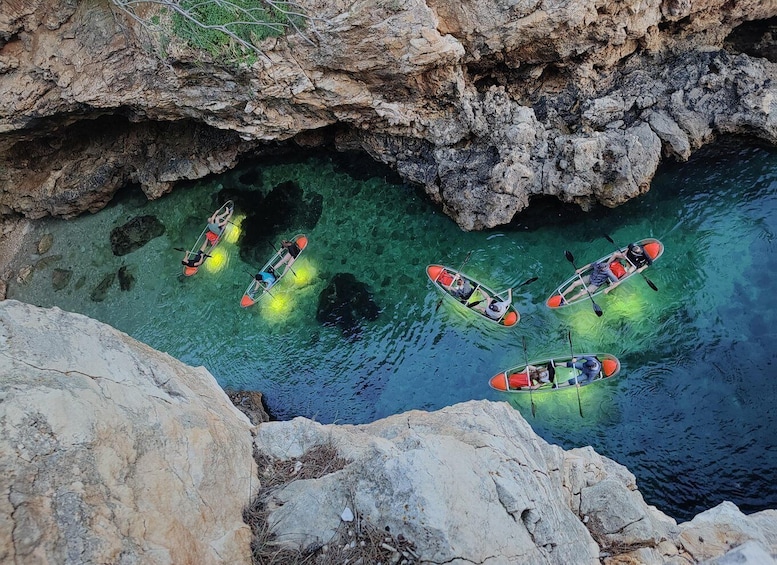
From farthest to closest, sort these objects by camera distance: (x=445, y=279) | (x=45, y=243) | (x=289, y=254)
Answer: (x=45, y=243), (x=289, y=254), (x=445, y=279)

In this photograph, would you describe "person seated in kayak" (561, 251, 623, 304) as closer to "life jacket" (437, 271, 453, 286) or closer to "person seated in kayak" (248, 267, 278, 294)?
"life jacket" (437, 271, 453, 286)

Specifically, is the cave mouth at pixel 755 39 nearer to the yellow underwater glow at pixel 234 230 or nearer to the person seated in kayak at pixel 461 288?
the person seated in kayak at pixel 461 288

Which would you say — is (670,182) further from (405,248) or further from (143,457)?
(143,457)

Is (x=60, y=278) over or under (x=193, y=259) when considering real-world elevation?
over

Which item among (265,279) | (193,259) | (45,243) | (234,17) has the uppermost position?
(234,17)

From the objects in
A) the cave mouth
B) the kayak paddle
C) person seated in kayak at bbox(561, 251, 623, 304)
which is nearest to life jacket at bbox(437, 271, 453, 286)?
person seated in kayak at bbox(561, 251, 623, 304)

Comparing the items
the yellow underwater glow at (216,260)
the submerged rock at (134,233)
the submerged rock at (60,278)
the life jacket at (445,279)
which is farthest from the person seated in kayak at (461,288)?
the submerged rock at (60,278)

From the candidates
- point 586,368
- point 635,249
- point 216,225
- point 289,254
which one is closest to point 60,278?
point 216,225

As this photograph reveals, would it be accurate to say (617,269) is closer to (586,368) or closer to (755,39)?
(586,368)

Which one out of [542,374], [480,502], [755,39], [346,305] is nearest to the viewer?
[480,502]
